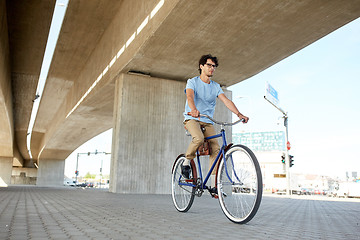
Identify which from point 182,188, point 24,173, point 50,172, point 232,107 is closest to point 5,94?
point 182,188

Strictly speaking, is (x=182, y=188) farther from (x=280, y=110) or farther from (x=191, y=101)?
(x=280, y=110)

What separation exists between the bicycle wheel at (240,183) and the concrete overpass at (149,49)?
192 inches

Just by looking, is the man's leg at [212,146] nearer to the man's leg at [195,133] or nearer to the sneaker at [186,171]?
the man's leg at [195,133]

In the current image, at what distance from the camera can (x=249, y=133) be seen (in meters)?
125

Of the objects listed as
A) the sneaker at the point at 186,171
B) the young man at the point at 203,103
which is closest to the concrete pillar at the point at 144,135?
the sneaker at the point at 186,171

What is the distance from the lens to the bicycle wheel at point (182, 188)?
4.47 m

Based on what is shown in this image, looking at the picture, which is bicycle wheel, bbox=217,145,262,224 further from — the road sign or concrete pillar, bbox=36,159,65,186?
concrete pillar, bbox=36,159,65,186

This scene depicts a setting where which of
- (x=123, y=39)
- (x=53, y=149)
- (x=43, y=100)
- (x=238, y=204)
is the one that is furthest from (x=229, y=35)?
(x=53, y=149)

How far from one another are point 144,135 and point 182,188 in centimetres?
779

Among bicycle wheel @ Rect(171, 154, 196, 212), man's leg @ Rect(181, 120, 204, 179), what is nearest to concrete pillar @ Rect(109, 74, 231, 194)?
bicycle wheel @ Rect(171, 154, 196, 212)

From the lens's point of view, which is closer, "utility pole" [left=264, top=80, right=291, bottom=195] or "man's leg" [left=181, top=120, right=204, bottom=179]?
"man's leg" [left=181, top=120, right=204, bottom=179]

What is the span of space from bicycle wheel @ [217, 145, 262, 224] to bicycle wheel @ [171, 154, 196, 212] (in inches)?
29.1

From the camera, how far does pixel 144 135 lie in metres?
12.3

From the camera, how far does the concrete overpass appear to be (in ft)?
26.6
